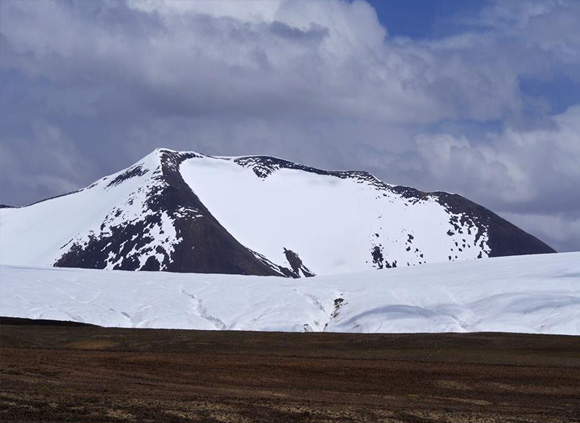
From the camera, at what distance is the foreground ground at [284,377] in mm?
29219

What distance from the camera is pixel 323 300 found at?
8906 cm

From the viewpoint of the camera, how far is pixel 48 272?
4085 inches

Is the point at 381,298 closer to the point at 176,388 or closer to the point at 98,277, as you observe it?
the point at 98,277

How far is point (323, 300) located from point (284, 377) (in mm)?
46280

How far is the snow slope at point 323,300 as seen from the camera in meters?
78.6

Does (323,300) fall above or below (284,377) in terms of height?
above

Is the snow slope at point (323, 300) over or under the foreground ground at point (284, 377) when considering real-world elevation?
over

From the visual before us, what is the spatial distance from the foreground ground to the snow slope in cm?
877

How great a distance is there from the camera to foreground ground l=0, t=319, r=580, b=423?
29.2 m

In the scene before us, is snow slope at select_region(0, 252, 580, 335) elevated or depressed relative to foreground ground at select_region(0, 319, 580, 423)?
elevated

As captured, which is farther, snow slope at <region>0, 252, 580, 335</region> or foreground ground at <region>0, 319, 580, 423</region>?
snow slope at <region>0, 252, 580, 335</region>

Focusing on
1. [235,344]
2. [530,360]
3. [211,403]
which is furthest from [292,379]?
[235,344]

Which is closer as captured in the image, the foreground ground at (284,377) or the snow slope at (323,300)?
the foreground ground at (284,377)

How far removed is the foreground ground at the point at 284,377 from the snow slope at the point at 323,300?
877cm
